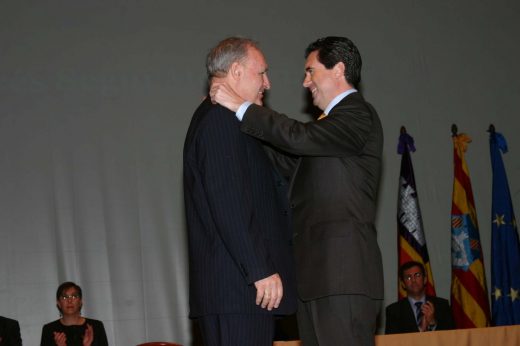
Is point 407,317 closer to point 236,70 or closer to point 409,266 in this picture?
point 409,266

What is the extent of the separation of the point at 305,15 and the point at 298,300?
507cm

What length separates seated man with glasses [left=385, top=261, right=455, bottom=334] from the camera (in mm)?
6332

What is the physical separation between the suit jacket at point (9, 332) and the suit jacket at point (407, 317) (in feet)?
9.89

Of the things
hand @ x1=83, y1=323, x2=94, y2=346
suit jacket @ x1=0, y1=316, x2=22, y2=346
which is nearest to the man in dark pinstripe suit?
hand @ x1=83, y1=323, x2=94, y2=346

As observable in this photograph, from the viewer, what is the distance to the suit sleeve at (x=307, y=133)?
Answer: 288 cm

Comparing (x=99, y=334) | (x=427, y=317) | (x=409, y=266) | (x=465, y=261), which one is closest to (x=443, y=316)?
(x=427, y=317)

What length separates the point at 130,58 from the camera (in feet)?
23.1

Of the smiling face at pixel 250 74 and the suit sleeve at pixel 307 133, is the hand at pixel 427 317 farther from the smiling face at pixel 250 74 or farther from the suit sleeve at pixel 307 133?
the smiling face at pixel 250 74

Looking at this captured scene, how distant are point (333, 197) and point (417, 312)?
12.6 feet

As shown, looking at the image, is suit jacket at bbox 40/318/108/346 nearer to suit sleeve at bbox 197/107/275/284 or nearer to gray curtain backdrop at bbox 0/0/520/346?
gray curtain backdrop at bbox 0/0/520/346

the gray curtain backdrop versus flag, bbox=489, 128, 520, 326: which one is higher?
the gray curtain backdrop

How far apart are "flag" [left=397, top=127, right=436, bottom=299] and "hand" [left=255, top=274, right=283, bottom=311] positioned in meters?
4.41

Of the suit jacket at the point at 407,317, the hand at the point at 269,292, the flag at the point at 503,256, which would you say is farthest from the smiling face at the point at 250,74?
the flag at the point at 503,256

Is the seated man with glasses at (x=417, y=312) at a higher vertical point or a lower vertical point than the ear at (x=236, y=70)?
lower
